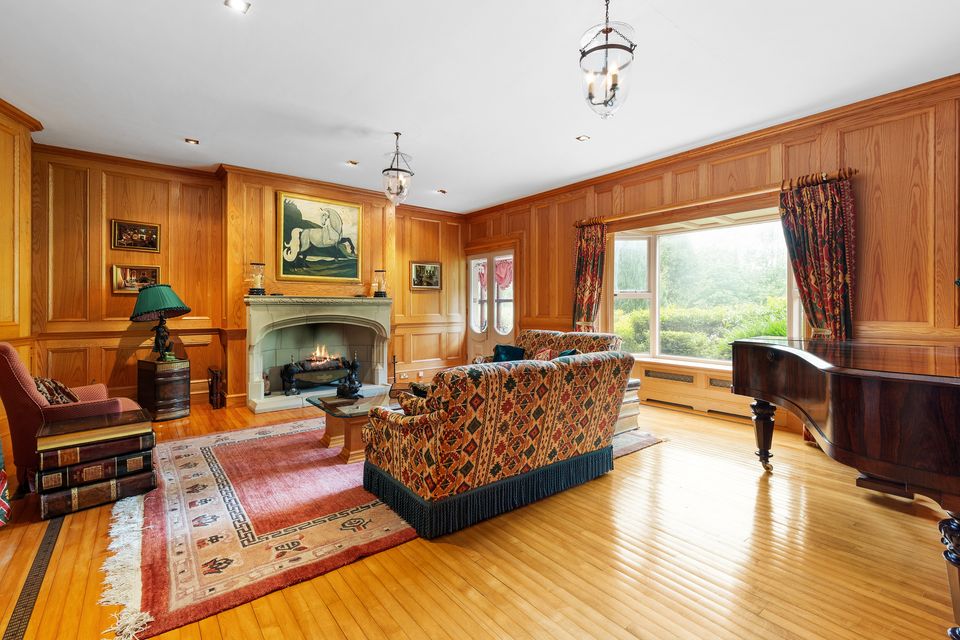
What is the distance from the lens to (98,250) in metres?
4.97

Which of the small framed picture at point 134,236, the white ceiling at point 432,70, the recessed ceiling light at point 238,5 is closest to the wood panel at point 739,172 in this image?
the white ceiling at point 432,70

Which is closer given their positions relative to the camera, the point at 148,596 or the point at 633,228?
the point at 148,596

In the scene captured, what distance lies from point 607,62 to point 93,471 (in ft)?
12.7

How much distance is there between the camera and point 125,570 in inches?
80.9

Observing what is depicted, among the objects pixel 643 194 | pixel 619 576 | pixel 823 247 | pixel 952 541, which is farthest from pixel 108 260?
pixel 823 247

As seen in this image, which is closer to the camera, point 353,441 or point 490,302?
point 353,441

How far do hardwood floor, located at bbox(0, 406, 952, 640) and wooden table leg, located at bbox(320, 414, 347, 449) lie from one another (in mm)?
1591

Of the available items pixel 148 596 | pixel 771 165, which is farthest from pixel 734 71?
pixel 148 596

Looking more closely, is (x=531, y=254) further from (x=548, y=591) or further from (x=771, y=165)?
(x=548, y=591)

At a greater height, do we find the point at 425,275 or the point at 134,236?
the point at 134,236

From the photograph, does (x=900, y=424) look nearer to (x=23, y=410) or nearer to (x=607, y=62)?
(x=607, y=62)

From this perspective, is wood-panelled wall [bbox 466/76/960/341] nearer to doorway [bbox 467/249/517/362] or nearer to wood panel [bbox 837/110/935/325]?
wood panel [bbox 837/110/935/325]

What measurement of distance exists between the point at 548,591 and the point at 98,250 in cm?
606

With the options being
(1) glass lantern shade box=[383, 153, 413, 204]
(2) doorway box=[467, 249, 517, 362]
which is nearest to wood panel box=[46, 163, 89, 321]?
(1) glass lantern shade box=[383, 153, 413, 204]
